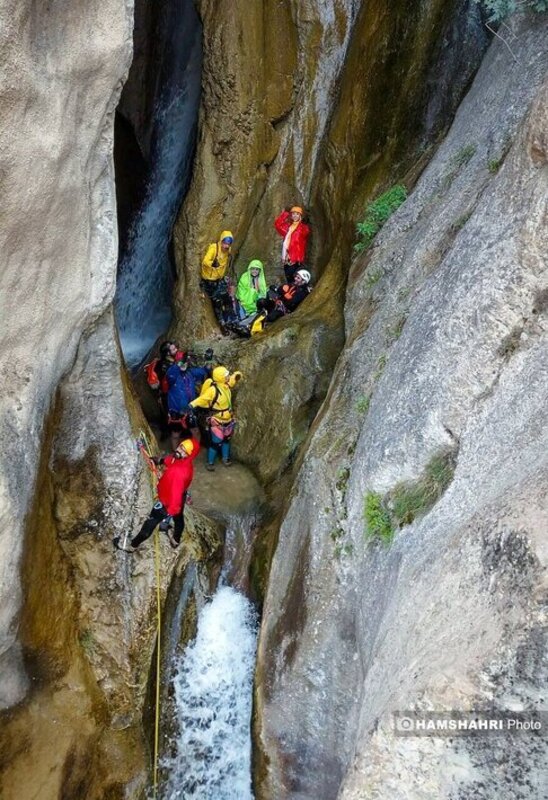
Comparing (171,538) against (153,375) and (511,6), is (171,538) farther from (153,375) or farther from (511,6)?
(511,6)

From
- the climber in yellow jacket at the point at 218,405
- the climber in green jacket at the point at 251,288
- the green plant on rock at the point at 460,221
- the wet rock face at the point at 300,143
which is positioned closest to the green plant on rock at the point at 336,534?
the wet rock face at the point at 300,143

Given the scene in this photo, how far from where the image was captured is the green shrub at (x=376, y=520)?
7.34 m

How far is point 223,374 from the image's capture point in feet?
35.2

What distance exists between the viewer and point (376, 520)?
7.46 metres

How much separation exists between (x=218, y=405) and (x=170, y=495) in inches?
91.2

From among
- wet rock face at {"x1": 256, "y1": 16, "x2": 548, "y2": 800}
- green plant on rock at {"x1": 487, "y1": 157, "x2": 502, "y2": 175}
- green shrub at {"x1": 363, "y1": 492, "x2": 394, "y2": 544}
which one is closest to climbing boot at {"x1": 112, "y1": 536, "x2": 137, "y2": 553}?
wet rock face at {"x1": 256, "y1": 16, "x2": 548, "y2": 800}

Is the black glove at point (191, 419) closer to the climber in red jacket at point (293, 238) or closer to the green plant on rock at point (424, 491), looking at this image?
Result: the climber in red jacket at point (293, 238)

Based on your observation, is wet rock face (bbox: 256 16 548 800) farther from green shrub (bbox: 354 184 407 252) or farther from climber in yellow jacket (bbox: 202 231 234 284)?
climber in yellow jacket (bbox: 202 231 234 284)

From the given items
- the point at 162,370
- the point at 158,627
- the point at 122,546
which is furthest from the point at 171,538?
the point at 162,370

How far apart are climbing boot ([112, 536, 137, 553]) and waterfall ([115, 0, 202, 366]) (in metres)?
5.38

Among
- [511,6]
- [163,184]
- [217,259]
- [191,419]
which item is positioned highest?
[511,6]

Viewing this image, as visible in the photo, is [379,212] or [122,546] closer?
[122,546]

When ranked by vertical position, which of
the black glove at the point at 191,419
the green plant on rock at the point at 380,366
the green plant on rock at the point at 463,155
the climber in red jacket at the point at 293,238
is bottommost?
the black glove at the point at 191,419

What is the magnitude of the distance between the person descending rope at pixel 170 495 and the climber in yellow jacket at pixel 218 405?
6.19 feet
